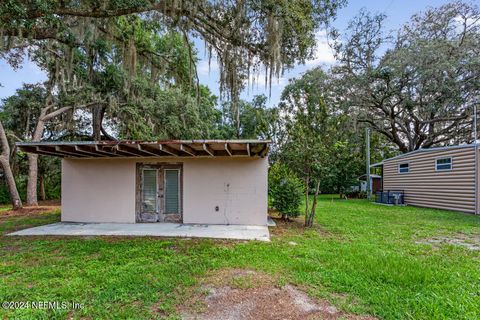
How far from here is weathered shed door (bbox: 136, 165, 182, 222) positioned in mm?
7285

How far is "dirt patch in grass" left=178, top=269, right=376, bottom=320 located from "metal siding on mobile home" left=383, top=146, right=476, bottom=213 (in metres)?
9.51

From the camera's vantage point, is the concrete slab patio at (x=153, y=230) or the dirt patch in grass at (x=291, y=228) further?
the dirt patch in grass at (x=291, y=228)

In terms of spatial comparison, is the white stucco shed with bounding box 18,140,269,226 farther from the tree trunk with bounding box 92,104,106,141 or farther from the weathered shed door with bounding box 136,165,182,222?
the tree trunk with bounding box 92,104,106,141

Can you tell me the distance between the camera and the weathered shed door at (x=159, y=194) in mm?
7285

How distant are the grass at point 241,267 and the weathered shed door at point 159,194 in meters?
1.91

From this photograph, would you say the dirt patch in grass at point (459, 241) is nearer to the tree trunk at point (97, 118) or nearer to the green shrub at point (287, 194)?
the green shrub at point (287, 194)

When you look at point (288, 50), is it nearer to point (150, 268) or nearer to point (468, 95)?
point (150, 268)

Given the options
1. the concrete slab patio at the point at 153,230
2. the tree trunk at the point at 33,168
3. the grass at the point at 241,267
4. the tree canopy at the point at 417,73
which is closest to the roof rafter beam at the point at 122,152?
the concrete slab patio at the point at 153,230

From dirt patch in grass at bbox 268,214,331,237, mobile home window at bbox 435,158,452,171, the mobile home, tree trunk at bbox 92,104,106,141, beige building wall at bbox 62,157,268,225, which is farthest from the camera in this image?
tree trunk at bbox 92,104,106,141

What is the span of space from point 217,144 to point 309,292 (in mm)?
3307

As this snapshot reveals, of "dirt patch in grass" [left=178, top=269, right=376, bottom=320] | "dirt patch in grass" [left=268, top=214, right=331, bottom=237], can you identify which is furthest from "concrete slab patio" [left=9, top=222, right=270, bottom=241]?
"dirt patch in grass" [left=178, top=269, right=376, bottom=320]

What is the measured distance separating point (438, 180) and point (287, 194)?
7145 mm

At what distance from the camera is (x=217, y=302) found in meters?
2.77

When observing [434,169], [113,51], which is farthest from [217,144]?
[434,169]
